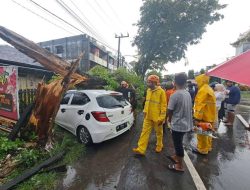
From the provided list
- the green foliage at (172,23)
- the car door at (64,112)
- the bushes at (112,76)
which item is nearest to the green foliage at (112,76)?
the bushes at (112,76)

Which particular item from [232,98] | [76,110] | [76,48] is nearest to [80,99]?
[76,110]

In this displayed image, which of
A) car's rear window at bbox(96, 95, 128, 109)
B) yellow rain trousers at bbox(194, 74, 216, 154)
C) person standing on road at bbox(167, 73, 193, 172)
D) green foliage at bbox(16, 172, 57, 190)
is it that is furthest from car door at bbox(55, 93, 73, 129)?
yellow rain trousers at bbox(194, 74, 216, 154)

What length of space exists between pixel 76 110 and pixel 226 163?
413cm

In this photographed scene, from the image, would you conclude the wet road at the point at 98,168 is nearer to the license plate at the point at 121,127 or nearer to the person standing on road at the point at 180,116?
the license plate at the point at 121,127

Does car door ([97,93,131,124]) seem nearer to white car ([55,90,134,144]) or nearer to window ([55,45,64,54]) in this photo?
white car ([55,90,134,144])

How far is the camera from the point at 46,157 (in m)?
4.75

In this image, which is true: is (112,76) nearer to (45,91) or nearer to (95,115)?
(45,91)

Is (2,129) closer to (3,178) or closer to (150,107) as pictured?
(3,178)

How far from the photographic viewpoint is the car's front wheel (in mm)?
5412

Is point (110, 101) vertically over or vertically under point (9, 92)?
under

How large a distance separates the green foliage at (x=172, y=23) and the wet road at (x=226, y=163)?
16663 millimetres

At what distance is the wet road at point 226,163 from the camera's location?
3.69 meters

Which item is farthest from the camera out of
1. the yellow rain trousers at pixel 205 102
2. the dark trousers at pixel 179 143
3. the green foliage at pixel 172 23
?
the green foliage at pixel 172 23

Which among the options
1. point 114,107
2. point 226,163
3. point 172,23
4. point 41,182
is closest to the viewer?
point 41,182
